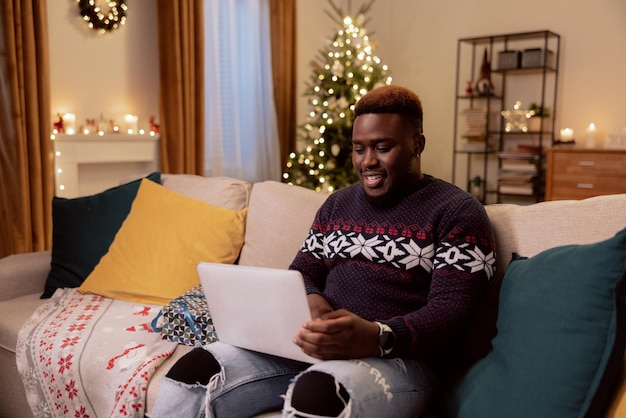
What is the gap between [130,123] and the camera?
3996mm

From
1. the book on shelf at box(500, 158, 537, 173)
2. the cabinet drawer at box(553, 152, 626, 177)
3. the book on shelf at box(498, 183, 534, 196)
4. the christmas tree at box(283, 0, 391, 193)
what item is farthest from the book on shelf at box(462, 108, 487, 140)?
the christmas tree at box(283, 0, 391, 193)

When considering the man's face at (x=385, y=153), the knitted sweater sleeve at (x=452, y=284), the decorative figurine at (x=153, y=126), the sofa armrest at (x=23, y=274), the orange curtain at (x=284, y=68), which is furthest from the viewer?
the orange curtain at (x=284, y=68)

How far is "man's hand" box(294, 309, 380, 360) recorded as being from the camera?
116 centimetres

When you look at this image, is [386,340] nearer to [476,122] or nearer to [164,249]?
[164,249]

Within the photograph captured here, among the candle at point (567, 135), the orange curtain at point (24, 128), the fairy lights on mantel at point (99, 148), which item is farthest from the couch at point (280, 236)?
the candle at point (567, 135)

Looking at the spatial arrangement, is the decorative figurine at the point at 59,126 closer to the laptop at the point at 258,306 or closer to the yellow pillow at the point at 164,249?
the yellow pillow at the point at 164,249

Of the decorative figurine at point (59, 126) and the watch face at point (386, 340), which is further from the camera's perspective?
the decorative figurine at point (59, 126)

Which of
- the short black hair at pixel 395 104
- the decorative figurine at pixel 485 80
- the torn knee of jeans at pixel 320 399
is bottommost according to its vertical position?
the torn knee of jeans at pixel 320 399

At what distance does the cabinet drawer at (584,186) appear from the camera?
431cm

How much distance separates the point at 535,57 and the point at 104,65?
3268mm

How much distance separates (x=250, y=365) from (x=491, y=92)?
4.40 m

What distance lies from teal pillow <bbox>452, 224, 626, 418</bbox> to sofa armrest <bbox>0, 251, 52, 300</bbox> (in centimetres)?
176

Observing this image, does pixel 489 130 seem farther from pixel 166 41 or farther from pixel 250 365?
pixel 250 365

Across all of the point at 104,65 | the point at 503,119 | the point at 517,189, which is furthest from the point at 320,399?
the point at 503,119
